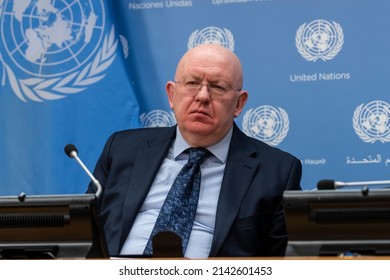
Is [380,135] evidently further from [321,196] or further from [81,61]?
[321,196]

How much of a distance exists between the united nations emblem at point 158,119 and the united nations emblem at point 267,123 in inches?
16.1

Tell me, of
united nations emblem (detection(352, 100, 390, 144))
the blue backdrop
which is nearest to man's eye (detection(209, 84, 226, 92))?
the blue backdrop

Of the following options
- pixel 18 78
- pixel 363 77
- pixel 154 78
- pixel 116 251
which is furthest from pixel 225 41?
pixel 116 251

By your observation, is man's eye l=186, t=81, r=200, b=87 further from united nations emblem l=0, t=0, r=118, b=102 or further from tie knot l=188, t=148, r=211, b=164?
united nations emblem l=0, t=0, r=118, b=102

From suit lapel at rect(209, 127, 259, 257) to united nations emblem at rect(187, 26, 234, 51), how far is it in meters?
0.79

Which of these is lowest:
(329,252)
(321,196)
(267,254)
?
(267,254)

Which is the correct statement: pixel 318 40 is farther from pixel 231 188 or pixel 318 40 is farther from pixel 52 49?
pixel 52 49

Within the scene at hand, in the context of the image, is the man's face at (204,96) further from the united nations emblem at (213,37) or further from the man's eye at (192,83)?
the united nations emblem at (213,37)

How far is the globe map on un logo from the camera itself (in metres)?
4.40

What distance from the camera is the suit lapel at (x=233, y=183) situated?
3.21 m

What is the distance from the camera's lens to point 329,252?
2.23m

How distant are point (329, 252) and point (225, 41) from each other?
7.35 ft

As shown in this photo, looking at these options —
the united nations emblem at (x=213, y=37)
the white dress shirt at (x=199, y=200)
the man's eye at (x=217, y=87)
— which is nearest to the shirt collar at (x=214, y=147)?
the white dress shirt at (x=199, y=200)

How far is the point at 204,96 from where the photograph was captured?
11.6 feet
